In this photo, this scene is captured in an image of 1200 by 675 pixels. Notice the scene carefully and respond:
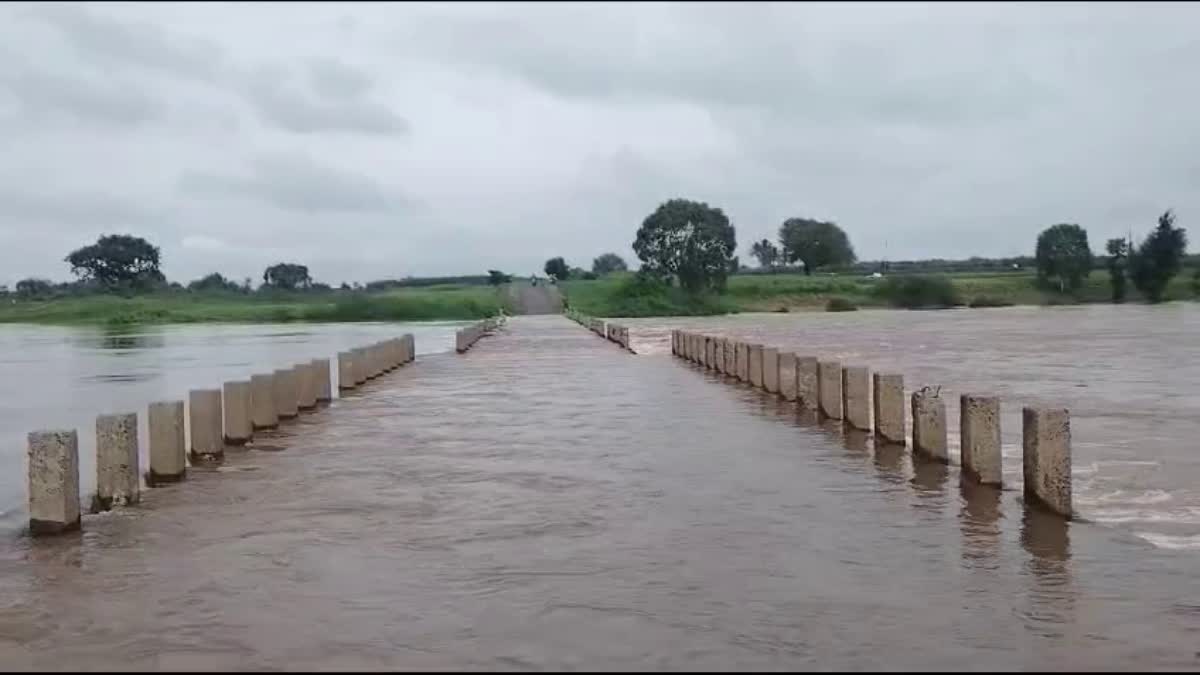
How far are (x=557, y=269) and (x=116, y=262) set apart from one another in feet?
200

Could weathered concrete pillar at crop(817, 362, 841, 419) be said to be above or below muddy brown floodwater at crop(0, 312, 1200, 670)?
above

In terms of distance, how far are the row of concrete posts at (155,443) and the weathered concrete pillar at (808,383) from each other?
869 centimetres

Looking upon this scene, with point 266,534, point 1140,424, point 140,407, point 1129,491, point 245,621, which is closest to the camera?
point 245,621

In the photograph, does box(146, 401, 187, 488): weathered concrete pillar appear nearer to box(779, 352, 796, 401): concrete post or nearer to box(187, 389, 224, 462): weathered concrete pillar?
box(187, 389, 224, 462): weathered concrete pillar

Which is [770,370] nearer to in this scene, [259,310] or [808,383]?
[808,383]

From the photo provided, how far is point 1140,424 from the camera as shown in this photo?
1719 cm

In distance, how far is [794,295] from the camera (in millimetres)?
120875

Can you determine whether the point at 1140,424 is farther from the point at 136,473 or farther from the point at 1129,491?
the point at 136,473

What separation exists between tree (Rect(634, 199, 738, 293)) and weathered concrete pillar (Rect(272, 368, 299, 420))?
97609 millimetres

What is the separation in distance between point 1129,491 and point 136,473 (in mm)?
9980

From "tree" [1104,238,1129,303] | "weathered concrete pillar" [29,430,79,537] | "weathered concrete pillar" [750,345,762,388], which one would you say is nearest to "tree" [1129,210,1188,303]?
"tree" [1104,238,1129,303]

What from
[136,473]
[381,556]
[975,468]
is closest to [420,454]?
[136,473]

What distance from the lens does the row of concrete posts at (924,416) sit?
10594 mm

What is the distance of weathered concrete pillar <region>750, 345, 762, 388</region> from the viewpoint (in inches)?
942
